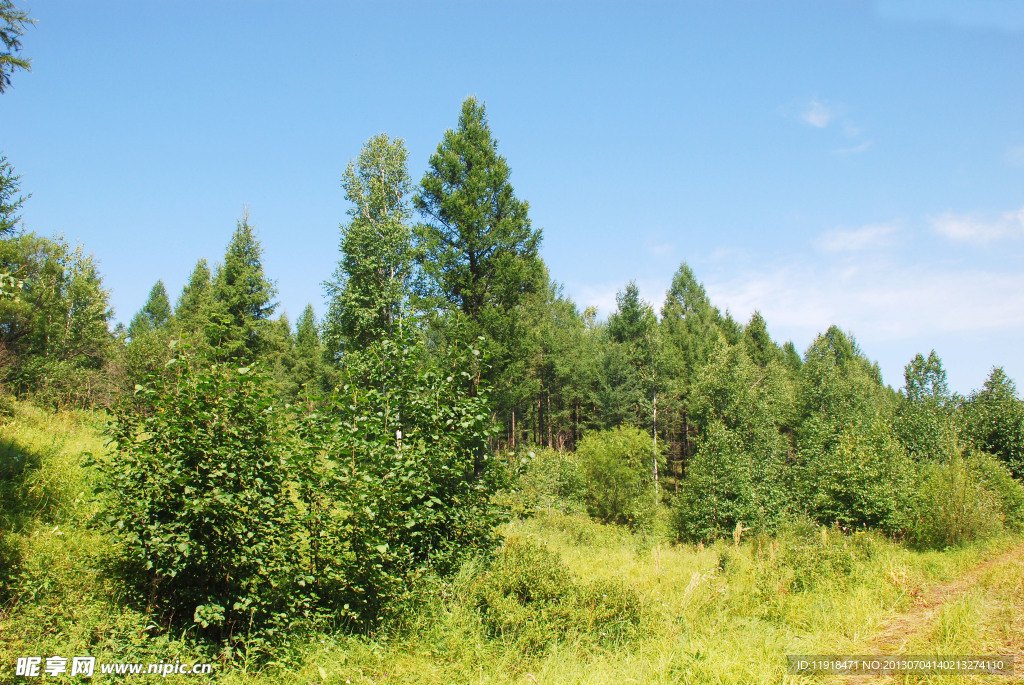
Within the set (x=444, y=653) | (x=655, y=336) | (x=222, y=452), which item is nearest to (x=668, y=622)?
(x=444, y=653)

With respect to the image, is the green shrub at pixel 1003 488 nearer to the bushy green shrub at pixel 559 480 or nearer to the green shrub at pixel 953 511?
the green shrub at pixel 953 511

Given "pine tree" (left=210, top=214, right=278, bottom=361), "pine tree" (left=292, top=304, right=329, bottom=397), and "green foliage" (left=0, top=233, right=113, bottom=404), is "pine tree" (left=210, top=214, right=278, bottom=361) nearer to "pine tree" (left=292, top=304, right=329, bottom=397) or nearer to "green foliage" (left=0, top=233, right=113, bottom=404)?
"green foliage" (left=0, top=233, right=113, bottom=404)

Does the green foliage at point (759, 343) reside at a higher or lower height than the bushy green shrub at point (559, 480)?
higher

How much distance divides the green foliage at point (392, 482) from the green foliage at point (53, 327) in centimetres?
1225

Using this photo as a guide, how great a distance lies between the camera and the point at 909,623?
22.6ft

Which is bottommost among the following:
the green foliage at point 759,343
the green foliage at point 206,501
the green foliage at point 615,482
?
the green foliage at point 615,482

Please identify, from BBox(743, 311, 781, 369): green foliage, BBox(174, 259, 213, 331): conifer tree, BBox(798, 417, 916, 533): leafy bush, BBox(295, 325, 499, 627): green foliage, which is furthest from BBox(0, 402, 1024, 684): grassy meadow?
BBox(743, 311, 781, 369): green foliage

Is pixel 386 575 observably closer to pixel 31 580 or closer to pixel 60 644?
pixel 60 644

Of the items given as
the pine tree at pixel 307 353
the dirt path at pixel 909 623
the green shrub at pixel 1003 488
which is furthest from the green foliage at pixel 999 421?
the pine tree at pixel 307 353

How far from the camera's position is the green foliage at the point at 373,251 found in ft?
73.2

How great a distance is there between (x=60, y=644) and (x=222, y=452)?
7.34ft

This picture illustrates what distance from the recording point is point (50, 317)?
21484 mm

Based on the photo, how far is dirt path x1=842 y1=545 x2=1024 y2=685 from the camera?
5684 millimetres

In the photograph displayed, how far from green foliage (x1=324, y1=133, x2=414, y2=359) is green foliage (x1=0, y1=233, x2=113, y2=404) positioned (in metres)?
8.95
